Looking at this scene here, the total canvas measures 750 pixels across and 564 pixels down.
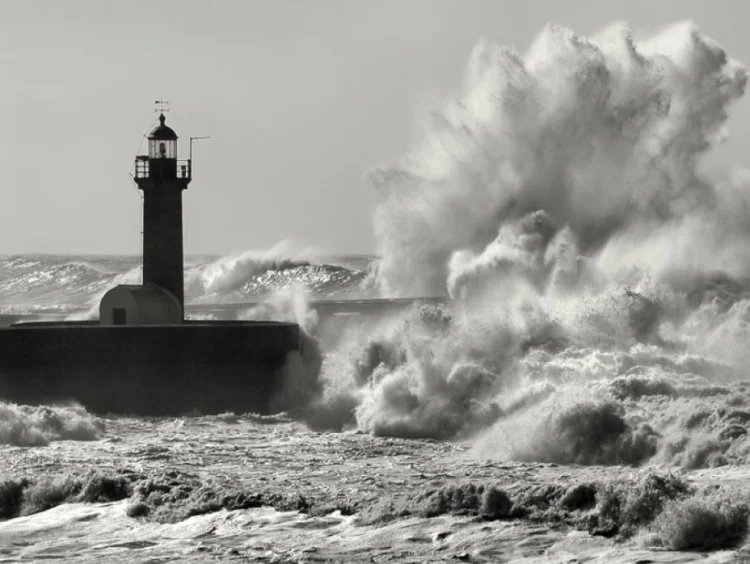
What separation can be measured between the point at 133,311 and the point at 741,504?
1325 cm

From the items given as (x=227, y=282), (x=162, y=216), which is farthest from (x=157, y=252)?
(x=227, y=282)

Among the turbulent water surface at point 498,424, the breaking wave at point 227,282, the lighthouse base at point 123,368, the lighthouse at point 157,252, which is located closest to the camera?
the turbulent water surface at point 498,424

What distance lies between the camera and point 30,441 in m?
17.4

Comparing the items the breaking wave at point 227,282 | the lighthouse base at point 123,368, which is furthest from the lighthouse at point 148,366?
the breaking wave at point 227,282

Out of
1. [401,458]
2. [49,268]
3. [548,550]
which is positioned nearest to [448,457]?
[401,458]

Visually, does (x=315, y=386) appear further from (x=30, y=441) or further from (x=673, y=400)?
(x=673, y=400)

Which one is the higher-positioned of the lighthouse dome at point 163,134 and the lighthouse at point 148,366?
the lighthouse dome at point 163,134

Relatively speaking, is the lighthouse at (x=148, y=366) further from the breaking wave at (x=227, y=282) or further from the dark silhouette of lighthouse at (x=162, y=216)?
the breaking wave at (x=227, y=282)

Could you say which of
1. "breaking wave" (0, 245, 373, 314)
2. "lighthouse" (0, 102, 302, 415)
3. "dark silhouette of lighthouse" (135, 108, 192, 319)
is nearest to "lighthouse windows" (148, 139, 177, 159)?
"dark silhouette of lighthouse" (135, 108, 192, 319)

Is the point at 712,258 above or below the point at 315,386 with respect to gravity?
above

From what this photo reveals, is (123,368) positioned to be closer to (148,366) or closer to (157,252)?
(148,366)

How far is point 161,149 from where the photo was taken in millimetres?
22422

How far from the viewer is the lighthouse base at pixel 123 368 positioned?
19688 millimetres

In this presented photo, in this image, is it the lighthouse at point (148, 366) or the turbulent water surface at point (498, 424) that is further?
the lighthouse at point (148, 366)
